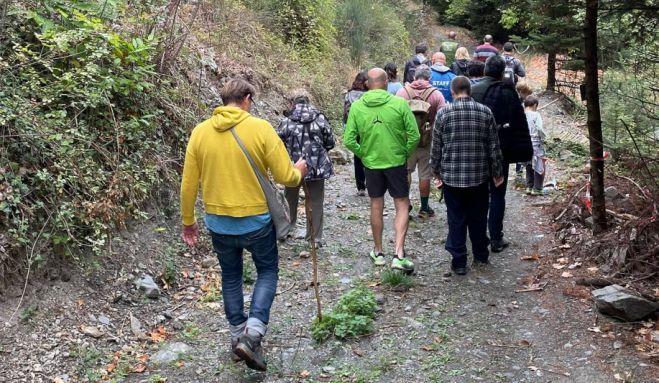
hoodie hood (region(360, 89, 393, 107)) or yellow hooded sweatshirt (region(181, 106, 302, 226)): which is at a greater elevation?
hoodie hood (region(360, 89, 393, 107))

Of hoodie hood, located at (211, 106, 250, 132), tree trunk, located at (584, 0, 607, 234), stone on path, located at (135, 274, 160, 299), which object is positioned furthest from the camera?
tree trunk, located at (584, 0, 607, 234)

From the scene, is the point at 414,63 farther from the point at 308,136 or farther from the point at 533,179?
the point at 308,136

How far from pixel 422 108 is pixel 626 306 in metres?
3.67

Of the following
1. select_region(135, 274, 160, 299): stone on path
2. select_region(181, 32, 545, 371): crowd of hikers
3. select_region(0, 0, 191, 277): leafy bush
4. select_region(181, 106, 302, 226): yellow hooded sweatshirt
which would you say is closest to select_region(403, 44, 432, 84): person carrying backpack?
select_region(181, 32, 545, 371): crowd of hikers

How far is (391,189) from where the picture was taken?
670 centimetres

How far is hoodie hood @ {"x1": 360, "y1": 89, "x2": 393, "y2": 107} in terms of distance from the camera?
650 centimetres

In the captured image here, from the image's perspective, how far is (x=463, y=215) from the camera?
21.4 feet

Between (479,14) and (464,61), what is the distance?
16221 mm

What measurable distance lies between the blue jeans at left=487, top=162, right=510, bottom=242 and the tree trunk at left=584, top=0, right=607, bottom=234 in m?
0.91

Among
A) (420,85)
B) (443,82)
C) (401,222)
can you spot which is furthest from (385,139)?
(443,82)

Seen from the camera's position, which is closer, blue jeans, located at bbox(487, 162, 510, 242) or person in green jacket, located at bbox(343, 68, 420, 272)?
person in green jacket, located at bbox(343, 68, 420, 272)

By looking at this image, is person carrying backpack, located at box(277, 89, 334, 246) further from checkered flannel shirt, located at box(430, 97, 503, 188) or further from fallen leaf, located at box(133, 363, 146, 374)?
fallen leaf, located at box(133, 363, 146, 374)

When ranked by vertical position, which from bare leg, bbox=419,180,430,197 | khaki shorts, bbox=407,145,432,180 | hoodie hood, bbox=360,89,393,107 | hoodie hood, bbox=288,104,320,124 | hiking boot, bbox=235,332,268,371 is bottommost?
hiking boot, bbox=235,332,268,371

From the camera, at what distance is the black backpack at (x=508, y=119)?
6.81m
